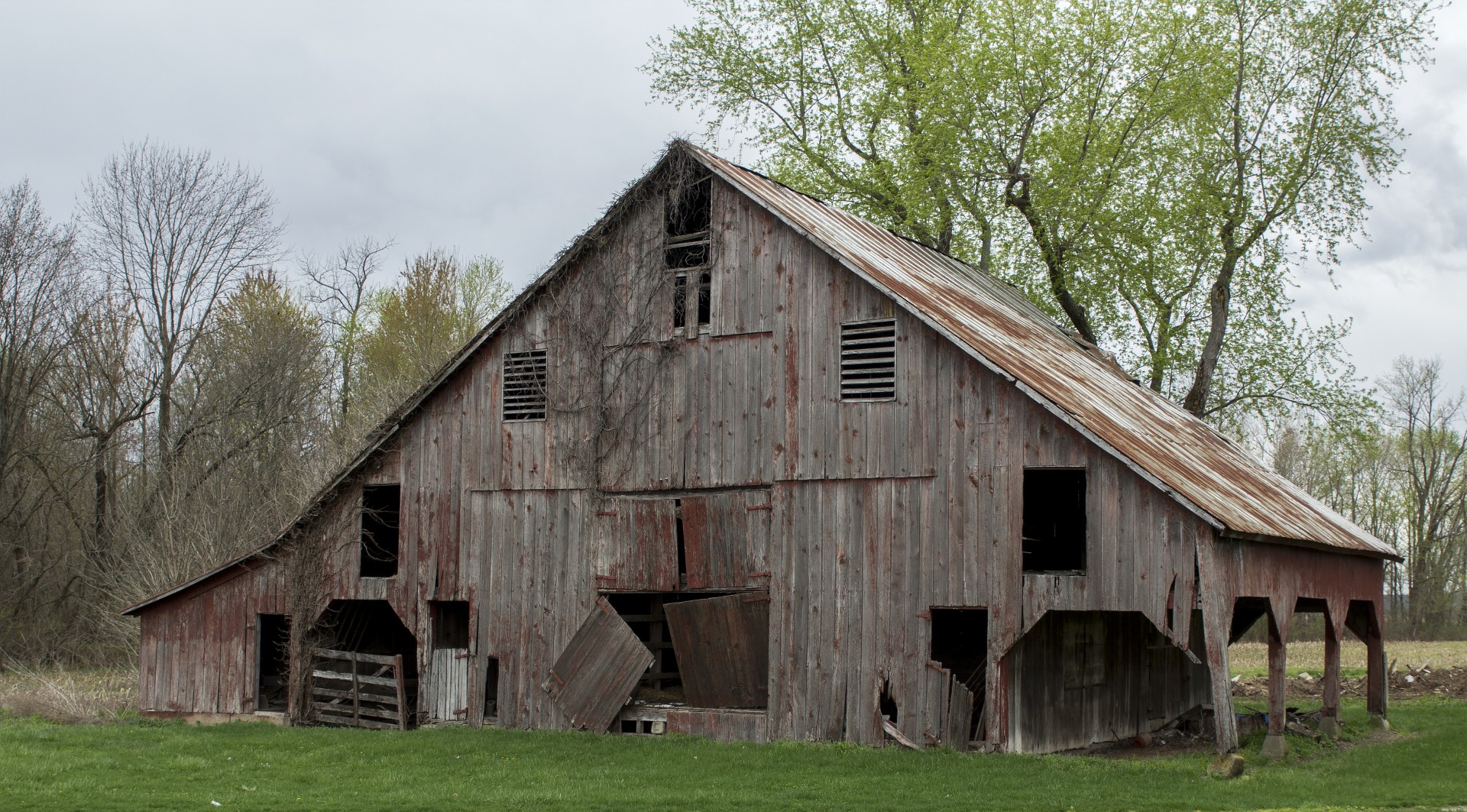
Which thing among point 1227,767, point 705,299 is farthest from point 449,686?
point 1227,767

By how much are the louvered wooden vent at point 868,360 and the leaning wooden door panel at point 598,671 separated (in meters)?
4.96

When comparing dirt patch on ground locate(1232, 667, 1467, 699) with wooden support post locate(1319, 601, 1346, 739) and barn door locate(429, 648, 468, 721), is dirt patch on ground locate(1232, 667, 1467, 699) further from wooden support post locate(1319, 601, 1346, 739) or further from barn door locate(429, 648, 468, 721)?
barn door locate(429, 648, 468, 721)

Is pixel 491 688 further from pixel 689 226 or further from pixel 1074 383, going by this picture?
pixel 1074 383

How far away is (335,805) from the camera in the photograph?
14430 millimetres

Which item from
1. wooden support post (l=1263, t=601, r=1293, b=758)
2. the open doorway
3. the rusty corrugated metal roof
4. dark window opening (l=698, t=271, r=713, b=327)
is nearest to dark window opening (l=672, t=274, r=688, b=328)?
dark window opening (l=698, t=271, r=713, b=327)

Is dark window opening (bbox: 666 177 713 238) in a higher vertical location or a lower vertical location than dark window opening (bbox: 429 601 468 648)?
higher

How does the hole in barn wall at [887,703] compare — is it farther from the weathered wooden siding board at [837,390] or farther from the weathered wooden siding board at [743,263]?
the weathered wooden siding board at [743,263]

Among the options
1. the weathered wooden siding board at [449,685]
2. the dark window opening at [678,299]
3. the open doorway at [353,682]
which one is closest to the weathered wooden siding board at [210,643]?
the open doorway at [353,682]

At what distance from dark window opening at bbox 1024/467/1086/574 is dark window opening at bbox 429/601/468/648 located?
9727 mm

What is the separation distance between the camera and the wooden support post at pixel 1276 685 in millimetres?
18438

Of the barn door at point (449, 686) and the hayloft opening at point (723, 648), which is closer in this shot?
the hayloft opening at point (723, 648)

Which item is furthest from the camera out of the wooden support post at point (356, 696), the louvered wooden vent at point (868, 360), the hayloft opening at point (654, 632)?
the wooden support post at point (356, 696)

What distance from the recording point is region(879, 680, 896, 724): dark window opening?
1919cm

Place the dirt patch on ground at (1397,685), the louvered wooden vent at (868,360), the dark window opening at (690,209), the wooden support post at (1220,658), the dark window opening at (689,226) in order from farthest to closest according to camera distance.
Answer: the dirt patch on ground at (1397,685), the dark window opening at (690,209), the dark window opening at (689,226), the louvered wooden vent at (868,360), the wooden support post at (1220,658)
